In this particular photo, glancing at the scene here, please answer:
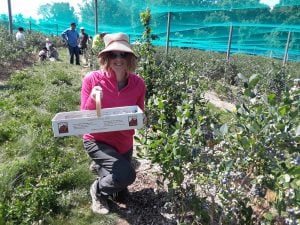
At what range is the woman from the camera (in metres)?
2.61

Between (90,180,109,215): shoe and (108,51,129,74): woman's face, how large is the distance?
38.9 inches

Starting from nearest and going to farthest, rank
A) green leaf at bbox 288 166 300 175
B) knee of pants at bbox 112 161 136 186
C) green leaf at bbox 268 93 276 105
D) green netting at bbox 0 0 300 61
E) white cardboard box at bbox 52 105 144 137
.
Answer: green leaf at bbox 288 166 300 175 < green leaf at bbox 268 93 276 105 < white cardboard box at bbox 52 105 144 137 < knee of pants at bbox 112 161 136 186 < green netting at bbox 0 0 300 61

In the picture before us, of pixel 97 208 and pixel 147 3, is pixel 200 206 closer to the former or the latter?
pixel 97 208

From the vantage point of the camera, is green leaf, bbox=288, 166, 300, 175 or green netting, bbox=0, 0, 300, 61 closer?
green leaf, bbox=288, 166, 300, 175

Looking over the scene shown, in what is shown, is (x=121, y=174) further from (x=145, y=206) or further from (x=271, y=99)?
(x=271, y=99)

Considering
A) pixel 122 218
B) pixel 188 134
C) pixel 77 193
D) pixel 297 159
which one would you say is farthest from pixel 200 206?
pixel 77 193

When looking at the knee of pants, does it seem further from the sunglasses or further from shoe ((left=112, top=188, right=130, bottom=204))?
the sunglasses

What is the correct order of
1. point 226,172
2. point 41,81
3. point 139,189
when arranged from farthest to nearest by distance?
point 41,81
point 139,189
point 226,172

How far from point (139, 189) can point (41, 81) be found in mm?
4443

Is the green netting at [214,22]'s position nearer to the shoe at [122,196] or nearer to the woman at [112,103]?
the woman at [112,103]

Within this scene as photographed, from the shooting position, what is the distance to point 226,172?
5.32ft

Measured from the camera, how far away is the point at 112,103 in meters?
2.71

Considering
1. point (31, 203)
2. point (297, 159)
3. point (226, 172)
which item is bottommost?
point (31, 203)

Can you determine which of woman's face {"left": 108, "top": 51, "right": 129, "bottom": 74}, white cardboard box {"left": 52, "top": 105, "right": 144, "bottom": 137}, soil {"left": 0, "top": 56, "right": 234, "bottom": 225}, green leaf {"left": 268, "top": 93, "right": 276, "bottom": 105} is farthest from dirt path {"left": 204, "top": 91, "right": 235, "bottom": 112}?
green leaf {"left": 268, "top": 93, "right": 276, "bottom": 105}
